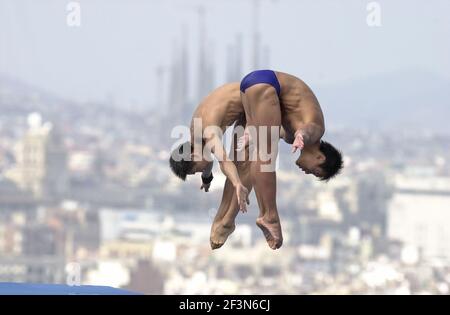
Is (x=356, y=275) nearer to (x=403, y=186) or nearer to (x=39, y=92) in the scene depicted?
(x=403, y=186)

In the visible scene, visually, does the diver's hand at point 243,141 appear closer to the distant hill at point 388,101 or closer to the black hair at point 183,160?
the black hair at point 183,160

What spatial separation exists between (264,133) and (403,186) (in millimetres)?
54964

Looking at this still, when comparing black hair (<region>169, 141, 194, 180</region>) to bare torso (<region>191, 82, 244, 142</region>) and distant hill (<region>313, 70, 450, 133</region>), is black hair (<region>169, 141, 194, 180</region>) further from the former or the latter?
distant hill (<region>313, 70, 450, 133</region>)

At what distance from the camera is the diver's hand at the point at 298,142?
5.00 metres

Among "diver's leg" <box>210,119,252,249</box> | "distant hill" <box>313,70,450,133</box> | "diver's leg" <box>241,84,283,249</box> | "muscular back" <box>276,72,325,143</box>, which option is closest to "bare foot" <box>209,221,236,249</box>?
"diver's leg" <box>210,119,252,249</box>

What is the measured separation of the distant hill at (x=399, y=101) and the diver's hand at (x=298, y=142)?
167 feet

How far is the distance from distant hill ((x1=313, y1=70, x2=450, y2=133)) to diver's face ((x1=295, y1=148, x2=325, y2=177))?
1995 inches

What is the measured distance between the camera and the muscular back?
16.9 ft

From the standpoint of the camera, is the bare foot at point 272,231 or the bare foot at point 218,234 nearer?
the bare foot at point 272,231

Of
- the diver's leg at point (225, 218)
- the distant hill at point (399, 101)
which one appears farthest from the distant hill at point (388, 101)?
the diver's leg at point (225, 218)

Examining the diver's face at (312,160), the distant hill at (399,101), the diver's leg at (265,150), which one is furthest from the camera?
the distant hill at (399,101)

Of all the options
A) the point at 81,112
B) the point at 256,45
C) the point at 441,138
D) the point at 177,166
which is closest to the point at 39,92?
the point at 81,112

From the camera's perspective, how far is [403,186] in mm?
59656
